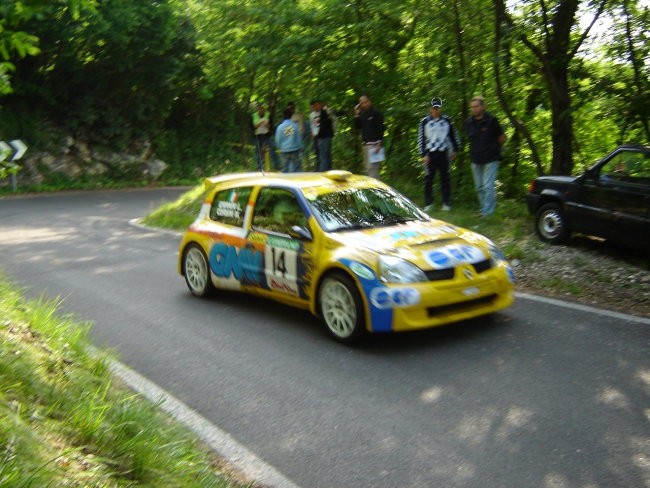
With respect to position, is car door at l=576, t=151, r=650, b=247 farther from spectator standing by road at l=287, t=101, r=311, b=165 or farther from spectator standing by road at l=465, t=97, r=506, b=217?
spectator standing by road at l=287, t=101, r=311, b=165

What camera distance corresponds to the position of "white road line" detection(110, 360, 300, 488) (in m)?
4.26

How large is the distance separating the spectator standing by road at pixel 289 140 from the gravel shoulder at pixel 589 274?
292 inches

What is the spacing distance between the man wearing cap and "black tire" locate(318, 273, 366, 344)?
6035 millimetres


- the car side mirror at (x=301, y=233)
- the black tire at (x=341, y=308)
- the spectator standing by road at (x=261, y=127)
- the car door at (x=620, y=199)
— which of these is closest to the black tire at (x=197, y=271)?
the car side mirror at (x=301, y=233)

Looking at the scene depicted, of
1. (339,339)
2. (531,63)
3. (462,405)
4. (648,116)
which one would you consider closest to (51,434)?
(462,405)

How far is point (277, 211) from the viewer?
306 inches

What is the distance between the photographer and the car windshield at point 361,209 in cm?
726

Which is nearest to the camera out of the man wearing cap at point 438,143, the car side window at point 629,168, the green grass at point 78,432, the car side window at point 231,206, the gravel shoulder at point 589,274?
the green grass at point 78,432

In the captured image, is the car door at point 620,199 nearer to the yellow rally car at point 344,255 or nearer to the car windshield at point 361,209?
the yellow rally car at point 344,255

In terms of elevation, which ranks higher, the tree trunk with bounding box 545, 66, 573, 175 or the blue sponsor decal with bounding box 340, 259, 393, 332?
the tree trunk with bounding box 545, 66, 573, 175

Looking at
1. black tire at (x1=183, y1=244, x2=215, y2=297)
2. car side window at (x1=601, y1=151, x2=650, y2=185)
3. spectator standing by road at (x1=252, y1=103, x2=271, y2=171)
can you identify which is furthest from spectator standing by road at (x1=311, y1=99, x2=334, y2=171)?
car side window at (x1=601, y1=151, x2=650, y2=185)

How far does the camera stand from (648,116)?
10.9 m

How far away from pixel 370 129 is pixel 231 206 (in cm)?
582

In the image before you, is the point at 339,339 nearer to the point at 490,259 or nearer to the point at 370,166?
the point at 490,259
